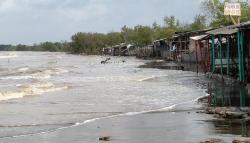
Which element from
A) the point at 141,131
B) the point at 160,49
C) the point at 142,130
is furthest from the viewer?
the point at 160,49

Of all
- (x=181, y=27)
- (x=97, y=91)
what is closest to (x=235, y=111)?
(x=97, y=91)

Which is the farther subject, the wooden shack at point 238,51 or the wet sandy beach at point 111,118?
the wooden shack at point 238,51

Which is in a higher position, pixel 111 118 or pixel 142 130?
pixel 142 130

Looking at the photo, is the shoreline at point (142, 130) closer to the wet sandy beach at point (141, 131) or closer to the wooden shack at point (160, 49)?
the wet sandy beach at point (141, 131)

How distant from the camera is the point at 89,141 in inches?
405

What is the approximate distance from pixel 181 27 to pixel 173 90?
224ft

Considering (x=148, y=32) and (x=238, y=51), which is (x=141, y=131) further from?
(x=148, y=32)

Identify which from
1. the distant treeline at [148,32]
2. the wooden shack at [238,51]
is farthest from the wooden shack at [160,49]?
the wooden shack at [238,51]

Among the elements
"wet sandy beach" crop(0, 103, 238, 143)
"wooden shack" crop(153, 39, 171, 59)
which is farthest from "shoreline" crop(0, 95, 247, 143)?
"wooden shack" crop(153, 39, 171, 59)

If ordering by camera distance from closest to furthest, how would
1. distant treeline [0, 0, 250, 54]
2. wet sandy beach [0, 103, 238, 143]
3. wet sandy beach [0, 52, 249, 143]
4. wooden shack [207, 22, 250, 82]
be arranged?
1. wet sandy beach [0, 103, 238, 143]
2. wet sandy beach [0, 52, 249, 143]
3. wooden shack [207, 22, 250, 82]
4. distant treeline [0, 0, 250, 54]

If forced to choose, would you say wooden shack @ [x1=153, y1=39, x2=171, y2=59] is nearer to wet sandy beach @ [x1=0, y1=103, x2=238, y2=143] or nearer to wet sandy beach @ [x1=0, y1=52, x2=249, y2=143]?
wet sandy beach @ [x1=0, y1=52, x2=249, y2=143]

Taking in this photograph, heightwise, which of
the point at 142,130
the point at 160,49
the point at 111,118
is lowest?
the point at 111,118

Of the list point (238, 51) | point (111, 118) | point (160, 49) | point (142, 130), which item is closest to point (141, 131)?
point (142, 130)

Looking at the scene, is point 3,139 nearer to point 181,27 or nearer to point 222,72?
point 222,72
